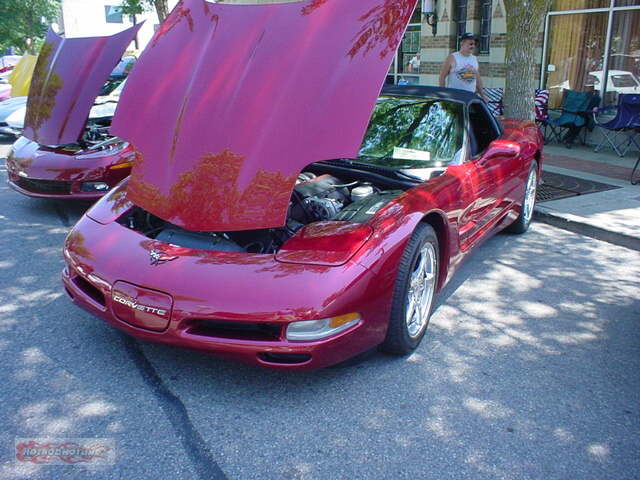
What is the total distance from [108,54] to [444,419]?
4.46m

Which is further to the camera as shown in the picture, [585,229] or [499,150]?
[585,229]

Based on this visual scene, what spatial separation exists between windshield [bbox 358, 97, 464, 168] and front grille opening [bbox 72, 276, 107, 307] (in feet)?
6.63

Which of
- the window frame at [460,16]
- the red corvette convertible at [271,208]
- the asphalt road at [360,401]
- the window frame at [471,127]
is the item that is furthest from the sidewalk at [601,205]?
the window frame at [460,16]

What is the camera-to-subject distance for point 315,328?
8.87ft

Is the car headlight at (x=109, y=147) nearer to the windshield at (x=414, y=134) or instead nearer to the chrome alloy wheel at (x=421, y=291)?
the windshield at (x=414, y=134)

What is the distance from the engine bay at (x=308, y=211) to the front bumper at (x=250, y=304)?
0.81 ft

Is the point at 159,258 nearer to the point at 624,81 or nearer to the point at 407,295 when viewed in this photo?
the point at 407,295

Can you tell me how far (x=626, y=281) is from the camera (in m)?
4.55

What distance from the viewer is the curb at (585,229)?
5375 millimetres

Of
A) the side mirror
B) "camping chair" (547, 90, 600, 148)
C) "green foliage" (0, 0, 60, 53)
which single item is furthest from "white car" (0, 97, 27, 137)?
"green foliage" (0, 0, 60, 53)

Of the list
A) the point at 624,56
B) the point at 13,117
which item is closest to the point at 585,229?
the point at 624,56

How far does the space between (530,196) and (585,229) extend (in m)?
0.64

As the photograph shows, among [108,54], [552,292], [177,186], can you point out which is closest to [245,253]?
[177,186]

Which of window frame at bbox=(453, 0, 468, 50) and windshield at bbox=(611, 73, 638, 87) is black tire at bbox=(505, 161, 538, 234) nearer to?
windshield at bbox=(611, 73, 638, 87)
